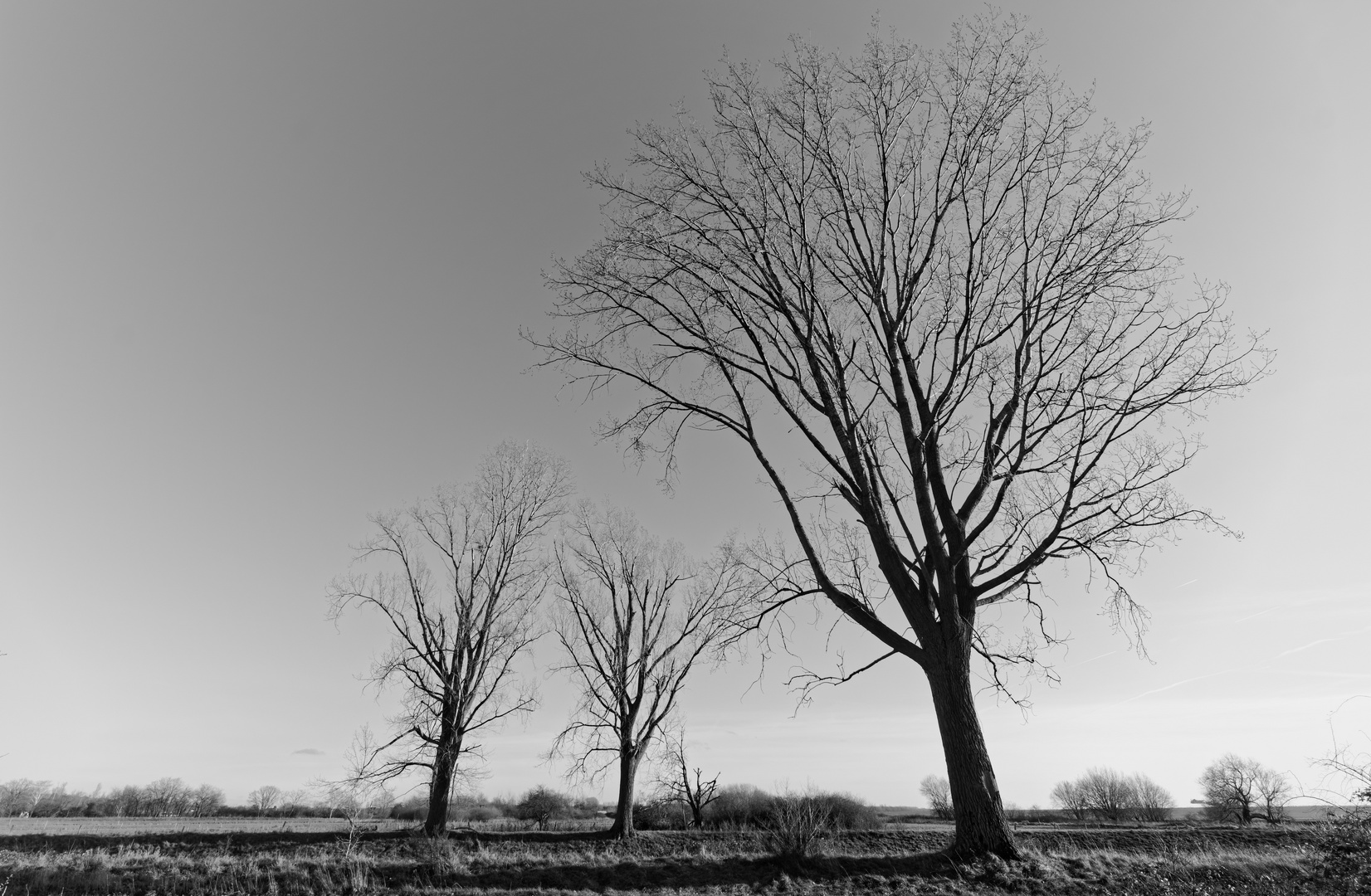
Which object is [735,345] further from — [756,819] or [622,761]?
[756,819]

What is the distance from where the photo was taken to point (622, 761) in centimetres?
2039

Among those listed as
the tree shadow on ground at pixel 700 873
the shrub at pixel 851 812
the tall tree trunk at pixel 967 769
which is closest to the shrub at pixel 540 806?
the shrub at pixel 851 812

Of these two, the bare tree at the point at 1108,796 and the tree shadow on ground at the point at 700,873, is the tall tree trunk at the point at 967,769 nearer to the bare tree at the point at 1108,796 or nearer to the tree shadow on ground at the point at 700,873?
the tree shadow on ground at the point at 700,873

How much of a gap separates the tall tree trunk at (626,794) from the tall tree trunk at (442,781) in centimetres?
509

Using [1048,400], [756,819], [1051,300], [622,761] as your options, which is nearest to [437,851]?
[622,761]

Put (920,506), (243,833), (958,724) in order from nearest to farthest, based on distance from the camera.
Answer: (958,724)
(920,506)
(243,833)

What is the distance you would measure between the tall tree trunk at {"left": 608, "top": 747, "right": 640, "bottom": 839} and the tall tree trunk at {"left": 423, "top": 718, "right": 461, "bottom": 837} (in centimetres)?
509

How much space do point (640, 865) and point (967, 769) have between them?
635 cm

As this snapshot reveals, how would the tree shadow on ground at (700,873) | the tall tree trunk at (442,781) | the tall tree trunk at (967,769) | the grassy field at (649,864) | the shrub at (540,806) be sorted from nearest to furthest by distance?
the grassy field at (649,864)
the tall tree trunk at (967,769)
the tree shadow on ground at (700,873)
the tall tree trunk at (442,781)
the shrub at (540,806)

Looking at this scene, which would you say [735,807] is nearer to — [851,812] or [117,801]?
[851,812]

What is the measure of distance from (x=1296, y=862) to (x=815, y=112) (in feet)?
43.7

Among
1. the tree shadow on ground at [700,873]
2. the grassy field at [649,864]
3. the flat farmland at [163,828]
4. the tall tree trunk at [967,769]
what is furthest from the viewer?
the flat farmland at [163,828]

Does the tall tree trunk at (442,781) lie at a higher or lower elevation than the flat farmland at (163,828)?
higher

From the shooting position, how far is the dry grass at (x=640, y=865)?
6.66m
